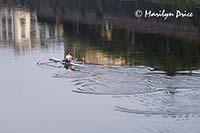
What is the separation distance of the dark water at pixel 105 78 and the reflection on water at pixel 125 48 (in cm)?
4

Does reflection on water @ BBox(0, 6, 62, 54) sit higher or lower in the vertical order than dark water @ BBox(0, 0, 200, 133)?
higher

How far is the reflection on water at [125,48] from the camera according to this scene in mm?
19769

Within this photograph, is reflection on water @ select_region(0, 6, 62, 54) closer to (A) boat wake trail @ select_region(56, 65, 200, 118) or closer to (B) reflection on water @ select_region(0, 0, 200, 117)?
(B) reflection on water @ select_region(0, 0, 200, 117)

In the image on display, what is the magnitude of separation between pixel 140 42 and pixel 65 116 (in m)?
16.0

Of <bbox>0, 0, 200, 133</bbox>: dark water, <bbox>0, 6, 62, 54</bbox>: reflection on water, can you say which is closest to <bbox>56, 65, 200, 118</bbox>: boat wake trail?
<bbox>0, 0, 200, 133</bbox>: dark water

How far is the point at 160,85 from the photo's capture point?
21.0 metres

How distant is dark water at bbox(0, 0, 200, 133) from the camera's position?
1761 cm

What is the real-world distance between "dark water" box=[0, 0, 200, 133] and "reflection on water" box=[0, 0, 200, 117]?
0.04m

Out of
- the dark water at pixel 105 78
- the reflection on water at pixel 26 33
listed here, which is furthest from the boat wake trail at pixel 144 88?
the reflection on water at pixel 26 33

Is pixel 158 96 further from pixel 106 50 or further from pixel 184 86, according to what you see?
pixel 106 50

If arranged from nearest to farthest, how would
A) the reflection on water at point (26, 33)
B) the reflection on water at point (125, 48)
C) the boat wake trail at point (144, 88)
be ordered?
the boat wake trail at point (144, 88) < the reflection on water at point (125, 48) < the reflection on water at point (26, 33)

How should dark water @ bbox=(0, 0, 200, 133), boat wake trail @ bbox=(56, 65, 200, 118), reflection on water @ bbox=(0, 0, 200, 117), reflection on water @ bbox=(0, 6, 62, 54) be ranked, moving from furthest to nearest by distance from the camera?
reflection on water @ bbox=(0, 6, 62, 54)
reflection on water @ bbox=(0, 0, 200, 117)
boat wake trail @ bbox=(56, 65, 200, 118)
dark water @ bbox=(0, 0, 200, 133)

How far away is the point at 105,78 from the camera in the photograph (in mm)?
22453

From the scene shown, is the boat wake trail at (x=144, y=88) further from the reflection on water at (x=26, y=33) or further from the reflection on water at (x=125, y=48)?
the reflection on water at (x=26, y=33)
